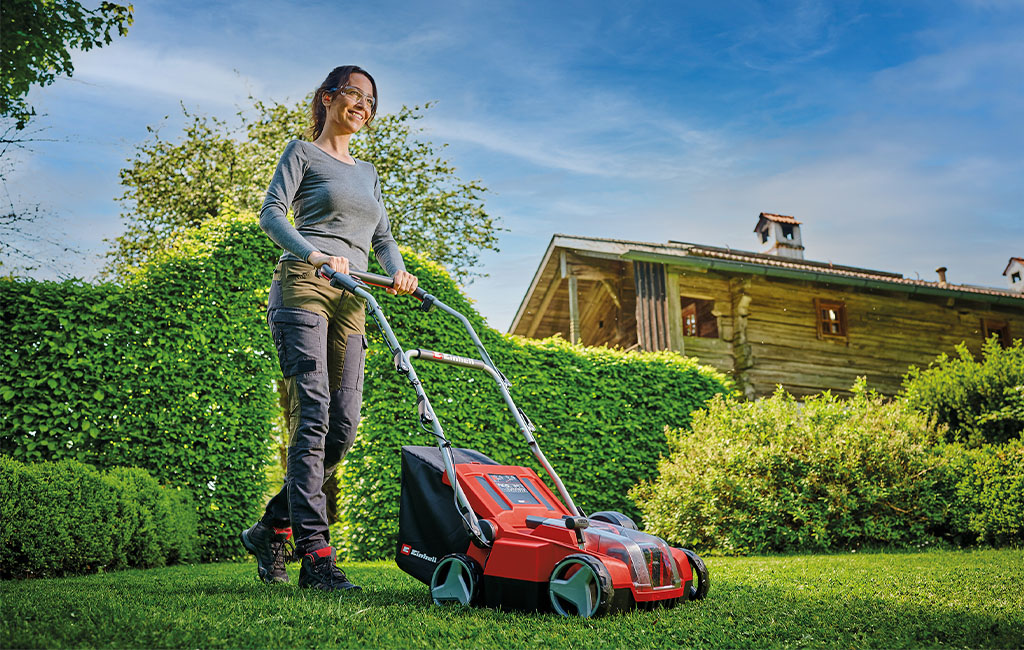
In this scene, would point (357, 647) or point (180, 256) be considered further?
point (180, 256)

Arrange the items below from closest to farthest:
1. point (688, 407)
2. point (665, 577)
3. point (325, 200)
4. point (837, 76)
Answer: point (665, 577)
point (325, 200)
point (837, 76)
point (688, 407)

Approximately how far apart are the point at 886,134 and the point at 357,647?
8.43m

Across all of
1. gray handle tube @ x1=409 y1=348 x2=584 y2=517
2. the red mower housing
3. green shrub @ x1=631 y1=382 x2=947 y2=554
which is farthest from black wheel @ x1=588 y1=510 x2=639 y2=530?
green shrub @ x1=631 y1=382 x2=947 y2=554

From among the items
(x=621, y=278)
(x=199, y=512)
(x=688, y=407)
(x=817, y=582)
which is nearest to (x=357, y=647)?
(x=817, y=582)

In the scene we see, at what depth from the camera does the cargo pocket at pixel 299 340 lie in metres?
3.18

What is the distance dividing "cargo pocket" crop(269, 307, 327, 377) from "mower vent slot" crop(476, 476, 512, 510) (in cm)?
82

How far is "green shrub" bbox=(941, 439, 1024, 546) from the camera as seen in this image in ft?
20.4

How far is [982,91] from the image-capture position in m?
8.15

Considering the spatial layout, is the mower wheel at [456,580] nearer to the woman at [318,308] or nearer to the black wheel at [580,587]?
the black wheel at [580,587]

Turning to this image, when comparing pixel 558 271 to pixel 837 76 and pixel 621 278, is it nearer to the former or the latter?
pixel 621 278

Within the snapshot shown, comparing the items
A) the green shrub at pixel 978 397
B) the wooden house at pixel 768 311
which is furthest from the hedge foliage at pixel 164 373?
the wooden house at pixel 768 311

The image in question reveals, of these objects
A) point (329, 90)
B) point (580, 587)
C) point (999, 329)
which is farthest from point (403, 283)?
point (999, 329)

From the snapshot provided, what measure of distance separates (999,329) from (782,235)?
5402 millimetres

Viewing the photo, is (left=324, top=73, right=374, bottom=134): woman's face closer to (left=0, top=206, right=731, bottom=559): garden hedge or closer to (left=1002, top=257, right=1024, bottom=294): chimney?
(left=0, top=206, right=731, bottom=559): garden hedge
